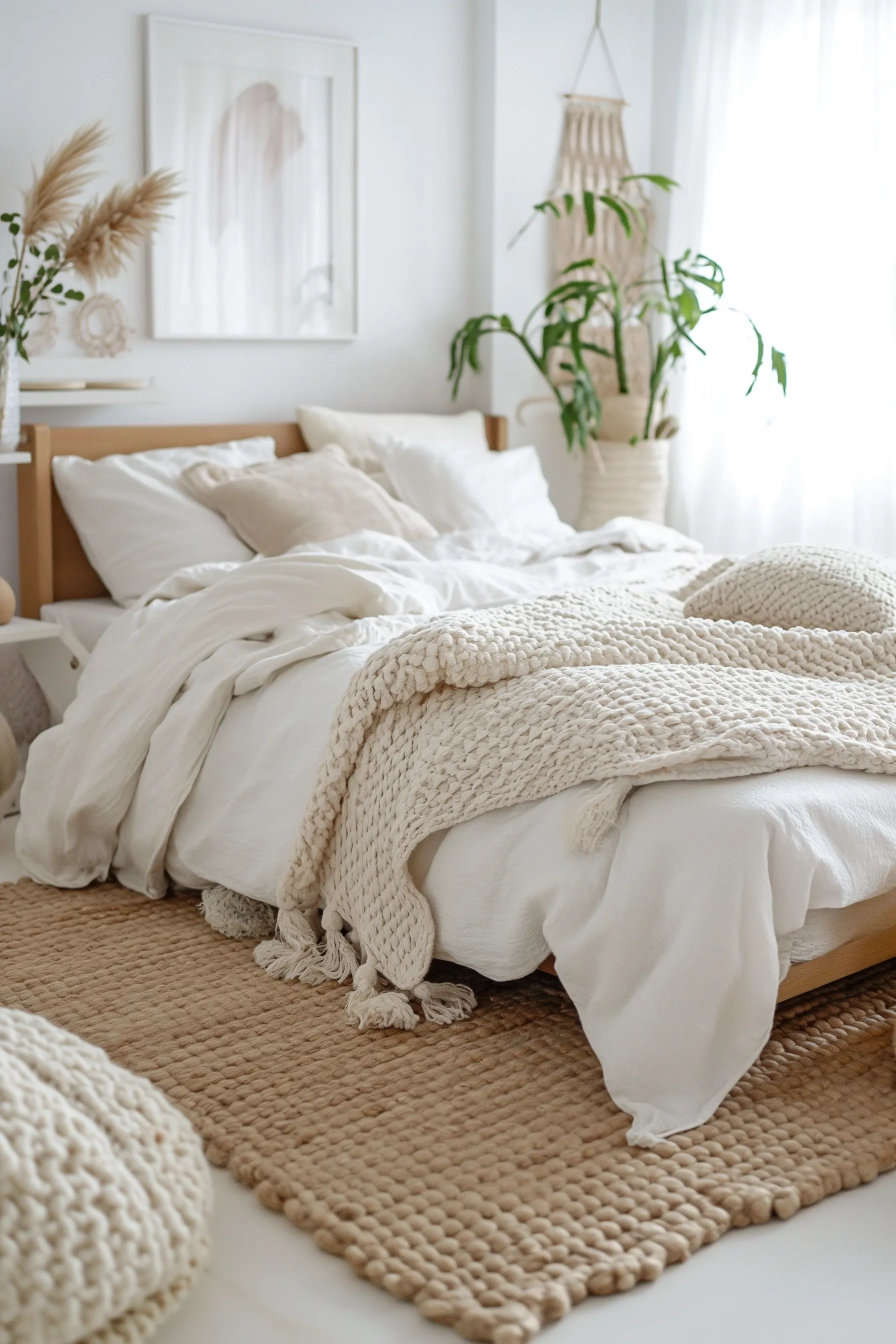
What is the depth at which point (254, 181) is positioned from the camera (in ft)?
13.5

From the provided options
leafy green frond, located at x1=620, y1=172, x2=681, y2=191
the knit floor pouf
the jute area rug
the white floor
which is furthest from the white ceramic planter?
the knit floor pouf

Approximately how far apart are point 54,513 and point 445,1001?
192 cm

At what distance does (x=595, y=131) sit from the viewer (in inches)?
187

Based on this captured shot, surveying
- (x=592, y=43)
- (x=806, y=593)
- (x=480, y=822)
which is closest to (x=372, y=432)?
(x=592, y=43)

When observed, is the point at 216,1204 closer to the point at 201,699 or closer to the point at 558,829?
the point at 558,829

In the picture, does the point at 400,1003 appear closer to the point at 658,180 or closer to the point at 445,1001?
the point at 445,1001

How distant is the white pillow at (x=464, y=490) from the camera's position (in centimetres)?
398

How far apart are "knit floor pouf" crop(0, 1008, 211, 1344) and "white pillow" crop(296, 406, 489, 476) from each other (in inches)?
104

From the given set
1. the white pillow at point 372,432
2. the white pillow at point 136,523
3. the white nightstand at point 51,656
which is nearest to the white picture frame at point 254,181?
the white pillow at point 372,432

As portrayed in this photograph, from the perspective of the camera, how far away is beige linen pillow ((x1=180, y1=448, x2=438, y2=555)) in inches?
141

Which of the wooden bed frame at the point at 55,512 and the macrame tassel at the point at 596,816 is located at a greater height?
the wooden bed frame at the point at 55,512

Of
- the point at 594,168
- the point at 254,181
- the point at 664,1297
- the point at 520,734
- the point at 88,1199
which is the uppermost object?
the point at 594,168

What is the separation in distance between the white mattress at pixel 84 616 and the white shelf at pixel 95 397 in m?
0.50

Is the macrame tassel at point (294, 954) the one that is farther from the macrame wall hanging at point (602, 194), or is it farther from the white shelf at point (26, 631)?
the macrame wall hanging at point (602, 194)
